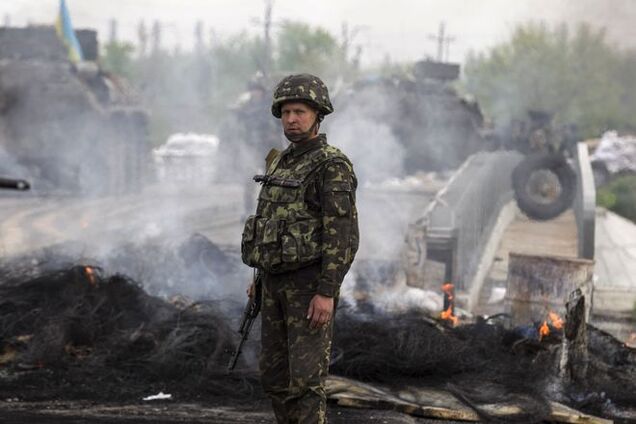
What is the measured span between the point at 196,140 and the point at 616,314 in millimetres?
25701

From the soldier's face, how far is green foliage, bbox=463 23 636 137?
31.9 m

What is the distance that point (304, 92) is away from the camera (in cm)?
397

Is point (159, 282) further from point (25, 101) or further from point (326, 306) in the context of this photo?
point (25, 101)

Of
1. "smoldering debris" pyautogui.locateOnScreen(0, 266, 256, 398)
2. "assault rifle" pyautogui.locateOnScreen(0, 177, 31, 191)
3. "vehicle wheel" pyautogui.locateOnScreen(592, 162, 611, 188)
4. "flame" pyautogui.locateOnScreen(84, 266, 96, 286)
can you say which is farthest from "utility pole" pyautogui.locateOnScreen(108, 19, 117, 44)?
"assault rifle" pyautogui.locateOnScreen(0, 177, 31, 191)

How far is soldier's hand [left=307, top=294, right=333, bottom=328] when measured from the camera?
3922mm

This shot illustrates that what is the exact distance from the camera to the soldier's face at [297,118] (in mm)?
4031

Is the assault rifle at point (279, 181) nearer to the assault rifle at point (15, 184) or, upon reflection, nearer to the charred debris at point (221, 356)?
the assault rifle at point (15, 184)

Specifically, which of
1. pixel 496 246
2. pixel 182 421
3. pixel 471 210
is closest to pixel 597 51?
pixel 496 246

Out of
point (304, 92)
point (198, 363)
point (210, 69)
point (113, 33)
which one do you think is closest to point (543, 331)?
point (198, 363)

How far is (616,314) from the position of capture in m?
10.7

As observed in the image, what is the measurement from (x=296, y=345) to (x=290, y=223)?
0.52 metres

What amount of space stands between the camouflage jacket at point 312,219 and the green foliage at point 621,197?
22.2 metres

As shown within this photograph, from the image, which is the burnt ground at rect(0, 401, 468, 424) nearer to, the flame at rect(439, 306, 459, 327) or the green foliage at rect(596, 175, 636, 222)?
the flame at rect(439, 306, 459, 327)

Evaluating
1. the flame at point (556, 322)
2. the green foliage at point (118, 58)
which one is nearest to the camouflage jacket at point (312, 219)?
the flame at point (556, 322)
